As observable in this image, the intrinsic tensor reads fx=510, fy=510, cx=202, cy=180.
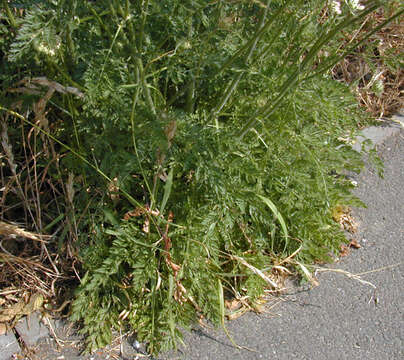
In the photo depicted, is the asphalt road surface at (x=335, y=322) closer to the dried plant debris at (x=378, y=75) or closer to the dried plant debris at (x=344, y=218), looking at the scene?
the dried plant debris at (x=344, y=218)

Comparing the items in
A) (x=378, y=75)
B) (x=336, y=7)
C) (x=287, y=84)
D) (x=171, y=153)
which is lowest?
(x=171, y=153)

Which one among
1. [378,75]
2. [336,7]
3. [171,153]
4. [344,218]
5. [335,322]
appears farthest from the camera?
[378,75]

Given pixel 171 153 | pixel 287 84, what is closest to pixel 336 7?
pixel 287 84

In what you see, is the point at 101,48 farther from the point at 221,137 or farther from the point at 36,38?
the point at 221,137

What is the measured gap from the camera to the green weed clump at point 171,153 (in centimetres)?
232

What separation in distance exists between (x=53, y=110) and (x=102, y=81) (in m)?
0.53

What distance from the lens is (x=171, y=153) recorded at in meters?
2.35

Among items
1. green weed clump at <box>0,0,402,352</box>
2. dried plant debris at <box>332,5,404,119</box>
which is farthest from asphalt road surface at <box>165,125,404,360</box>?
dried plant debris at <box>332,5,404,119</box>

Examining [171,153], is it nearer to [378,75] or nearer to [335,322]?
[335,322]

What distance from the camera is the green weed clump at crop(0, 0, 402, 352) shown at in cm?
232

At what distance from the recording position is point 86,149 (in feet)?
8.48

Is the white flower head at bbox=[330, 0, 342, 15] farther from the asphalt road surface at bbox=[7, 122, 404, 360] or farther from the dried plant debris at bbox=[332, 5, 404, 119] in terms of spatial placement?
the dried plant debris at bbox=[332, 5, 404, 119]

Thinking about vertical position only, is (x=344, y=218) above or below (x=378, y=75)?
below

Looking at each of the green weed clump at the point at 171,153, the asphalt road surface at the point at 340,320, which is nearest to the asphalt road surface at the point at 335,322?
the asphalt road surface at the point at 340,320
